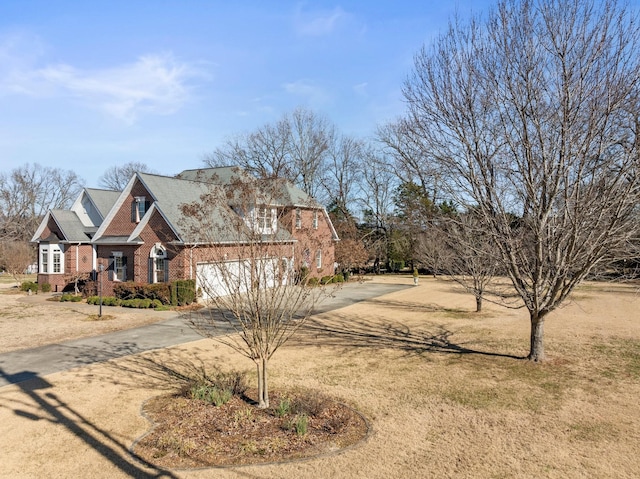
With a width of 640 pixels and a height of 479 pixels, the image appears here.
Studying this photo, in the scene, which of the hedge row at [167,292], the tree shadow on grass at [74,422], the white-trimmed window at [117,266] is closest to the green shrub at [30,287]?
the white-trimmed window at [117,266]

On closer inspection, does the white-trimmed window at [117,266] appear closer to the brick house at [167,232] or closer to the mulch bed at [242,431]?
the brick house at [167,232]

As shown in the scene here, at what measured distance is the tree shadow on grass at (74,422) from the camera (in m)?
6.42

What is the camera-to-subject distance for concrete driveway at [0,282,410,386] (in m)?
11.6

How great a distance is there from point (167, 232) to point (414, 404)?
18.1 m

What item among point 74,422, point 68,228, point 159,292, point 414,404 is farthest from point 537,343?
point 68,228

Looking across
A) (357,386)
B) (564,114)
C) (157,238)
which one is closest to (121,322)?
(157,238)

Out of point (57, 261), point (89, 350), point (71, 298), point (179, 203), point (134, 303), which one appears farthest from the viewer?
point (57, 261)

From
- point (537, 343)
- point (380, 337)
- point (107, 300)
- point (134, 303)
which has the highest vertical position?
point (107, 300)

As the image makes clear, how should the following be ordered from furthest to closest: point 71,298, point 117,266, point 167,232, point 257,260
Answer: point 117,266, point 71,298, point 167,232, point 257,260

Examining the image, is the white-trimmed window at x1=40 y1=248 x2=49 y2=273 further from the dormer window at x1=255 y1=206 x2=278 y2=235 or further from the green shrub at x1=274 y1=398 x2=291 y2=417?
the green shrub at x1=274 y1=398 x2=291 y2=417

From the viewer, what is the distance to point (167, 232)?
23797 millimetres

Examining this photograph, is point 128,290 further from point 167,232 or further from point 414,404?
point 414,404

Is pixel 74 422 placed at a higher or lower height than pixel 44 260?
lower

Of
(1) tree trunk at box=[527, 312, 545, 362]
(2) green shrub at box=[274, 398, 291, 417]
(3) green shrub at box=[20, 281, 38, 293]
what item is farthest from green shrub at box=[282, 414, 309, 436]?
(3) green shrub at box=[20, 281, 38, 293]
